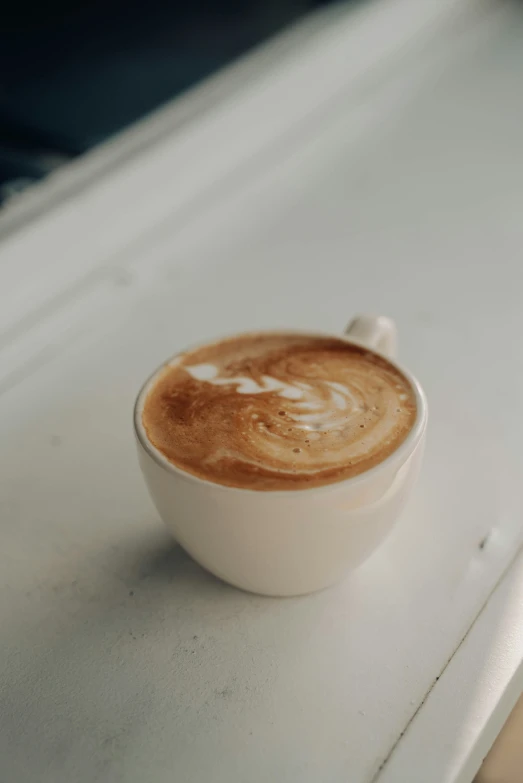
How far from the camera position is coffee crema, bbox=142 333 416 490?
0.47m

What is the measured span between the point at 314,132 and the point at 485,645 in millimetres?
796

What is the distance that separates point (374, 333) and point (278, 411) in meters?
0.10

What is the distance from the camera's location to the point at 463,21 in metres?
1.43

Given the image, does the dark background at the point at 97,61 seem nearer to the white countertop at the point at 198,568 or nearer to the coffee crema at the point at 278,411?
the white countertop at the point at 198,568

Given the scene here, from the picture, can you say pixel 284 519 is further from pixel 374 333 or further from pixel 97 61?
pixel 97 61

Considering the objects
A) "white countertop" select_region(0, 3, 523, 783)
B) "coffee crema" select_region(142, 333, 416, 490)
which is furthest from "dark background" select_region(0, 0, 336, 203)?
"coffee crema" select_region(142, 333, 416, 490)

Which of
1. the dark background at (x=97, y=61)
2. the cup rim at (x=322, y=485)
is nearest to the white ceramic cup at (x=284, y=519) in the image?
the cup rim at (x=322, y=485)

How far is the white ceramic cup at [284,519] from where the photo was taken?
1.48 ft

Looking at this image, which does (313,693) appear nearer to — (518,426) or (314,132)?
(518,426)

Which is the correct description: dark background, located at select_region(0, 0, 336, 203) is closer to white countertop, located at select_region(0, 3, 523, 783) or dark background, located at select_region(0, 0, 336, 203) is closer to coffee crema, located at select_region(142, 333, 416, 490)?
white countertop, located at select_region(0, 3, 523, 783)

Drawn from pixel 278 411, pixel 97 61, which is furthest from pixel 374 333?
pixel 97 61

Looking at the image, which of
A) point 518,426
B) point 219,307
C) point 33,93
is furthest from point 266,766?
point 33,93

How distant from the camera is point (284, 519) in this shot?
45 centimetres

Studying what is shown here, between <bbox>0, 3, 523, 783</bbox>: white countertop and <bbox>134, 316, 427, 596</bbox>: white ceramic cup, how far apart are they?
0.04 metres
